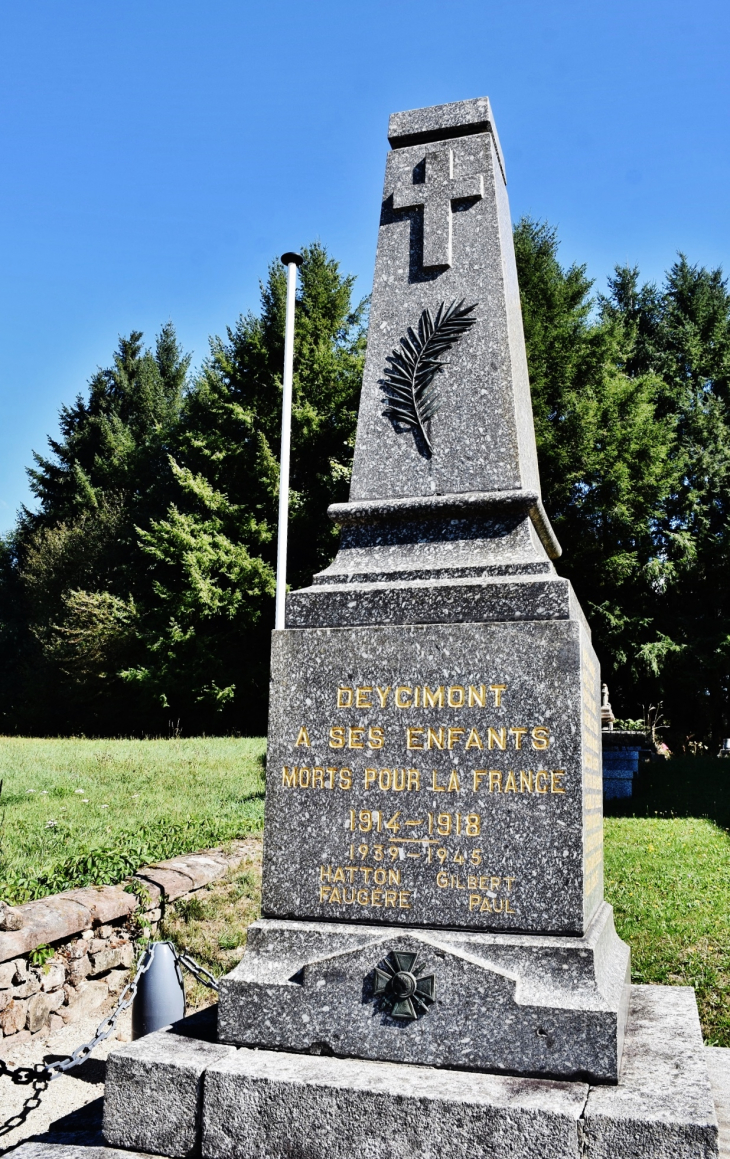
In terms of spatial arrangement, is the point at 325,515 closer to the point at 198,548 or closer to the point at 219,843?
the point at 198,548

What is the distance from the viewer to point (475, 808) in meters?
3.10

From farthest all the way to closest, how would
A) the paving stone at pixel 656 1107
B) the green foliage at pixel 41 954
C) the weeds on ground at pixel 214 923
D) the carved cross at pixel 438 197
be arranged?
the weeds on ground at pixel 214 923 → the green foliage at pixel 41 954 → the carved cross at pixel 438 197 → the paving stone at pixel 656 1107

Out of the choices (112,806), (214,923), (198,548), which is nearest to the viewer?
(214,923)

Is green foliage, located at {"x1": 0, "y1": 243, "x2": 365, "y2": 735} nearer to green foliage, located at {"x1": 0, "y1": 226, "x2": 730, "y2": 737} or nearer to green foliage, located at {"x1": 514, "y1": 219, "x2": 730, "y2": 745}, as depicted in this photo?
green foliage, located at {"x1": 0, "y1": 226, "x2": 730, "y2": 737}

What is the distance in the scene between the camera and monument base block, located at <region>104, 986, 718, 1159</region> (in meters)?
2.44

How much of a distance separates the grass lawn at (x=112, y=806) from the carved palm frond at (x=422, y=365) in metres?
4.47

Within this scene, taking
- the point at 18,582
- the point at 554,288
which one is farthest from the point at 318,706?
the point at 18,582

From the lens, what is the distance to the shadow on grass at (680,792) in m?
11.3

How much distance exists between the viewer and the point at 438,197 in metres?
4.02

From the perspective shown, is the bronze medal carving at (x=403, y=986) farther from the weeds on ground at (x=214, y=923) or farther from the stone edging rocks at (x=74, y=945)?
the weeds on ground at (x=214, y=923)

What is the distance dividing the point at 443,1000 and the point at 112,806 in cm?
741

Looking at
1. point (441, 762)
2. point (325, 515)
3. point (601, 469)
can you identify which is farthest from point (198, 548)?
point (441, 762)

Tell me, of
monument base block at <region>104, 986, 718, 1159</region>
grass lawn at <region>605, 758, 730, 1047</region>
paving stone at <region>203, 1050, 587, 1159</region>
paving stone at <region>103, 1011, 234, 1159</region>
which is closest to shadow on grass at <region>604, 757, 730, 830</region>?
grass lawn at <region>605, 758, 730, 1047</region>

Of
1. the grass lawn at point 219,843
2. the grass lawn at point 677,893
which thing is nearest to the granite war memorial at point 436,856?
the grass lawn at point 677,893
